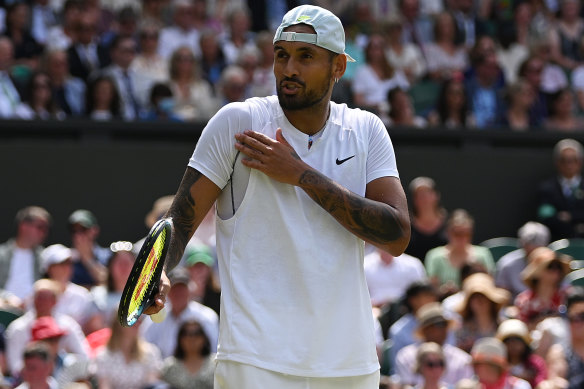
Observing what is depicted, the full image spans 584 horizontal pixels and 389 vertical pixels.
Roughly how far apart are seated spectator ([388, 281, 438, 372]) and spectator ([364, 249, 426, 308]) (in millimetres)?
665

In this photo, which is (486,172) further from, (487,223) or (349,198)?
(349,198)

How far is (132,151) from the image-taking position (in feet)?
36.5

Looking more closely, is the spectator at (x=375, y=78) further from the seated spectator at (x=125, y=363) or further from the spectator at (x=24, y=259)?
the seated spectator at (x=125, y=363)

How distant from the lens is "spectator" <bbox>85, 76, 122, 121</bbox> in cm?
1103

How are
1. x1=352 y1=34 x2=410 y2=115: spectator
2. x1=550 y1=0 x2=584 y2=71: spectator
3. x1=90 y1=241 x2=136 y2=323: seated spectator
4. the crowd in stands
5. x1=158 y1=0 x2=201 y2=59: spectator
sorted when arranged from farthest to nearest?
x1=550 y1=0 x2=584 y2=71: spectator → x1=158 y1=0 x2=201 y2=59: spectator → x1=352 y1=34 x2=410 y2=115: spectator → the crowd in stands → x1=90 y1=241 x2=136 y2=323: seated spectator

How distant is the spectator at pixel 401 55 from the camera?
12.6 metres

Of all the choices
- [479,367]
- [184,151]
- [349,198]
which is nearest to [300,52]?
[349,198]

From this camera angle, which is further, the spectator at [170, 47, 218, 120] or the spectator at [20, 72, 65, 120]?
the spectator at [170, 47, 218, 120]

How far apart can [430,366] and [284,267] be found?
4350 mm

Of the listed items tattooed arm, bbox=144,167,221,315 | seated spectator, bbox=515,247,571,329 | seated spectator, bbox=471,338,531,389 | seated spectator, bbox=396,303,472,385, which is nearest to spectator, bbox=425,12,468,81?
seated spectator, bbox=515,247,571,329

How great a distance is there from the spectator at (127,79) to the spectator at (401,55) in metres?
2.76

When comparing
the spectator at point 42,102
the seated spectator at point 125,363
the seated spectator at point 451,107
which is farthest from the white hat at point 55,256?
the seated spectator at point 451,107

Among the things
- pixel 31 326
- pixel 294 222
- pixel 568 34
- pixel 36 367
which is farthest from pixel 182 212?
pixel 568 34

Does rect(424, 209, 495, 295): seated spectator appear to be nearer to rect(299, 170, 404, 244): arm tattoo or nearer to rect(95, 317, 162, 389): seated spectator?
rect(95, 317, 162, 389): seated spectator
